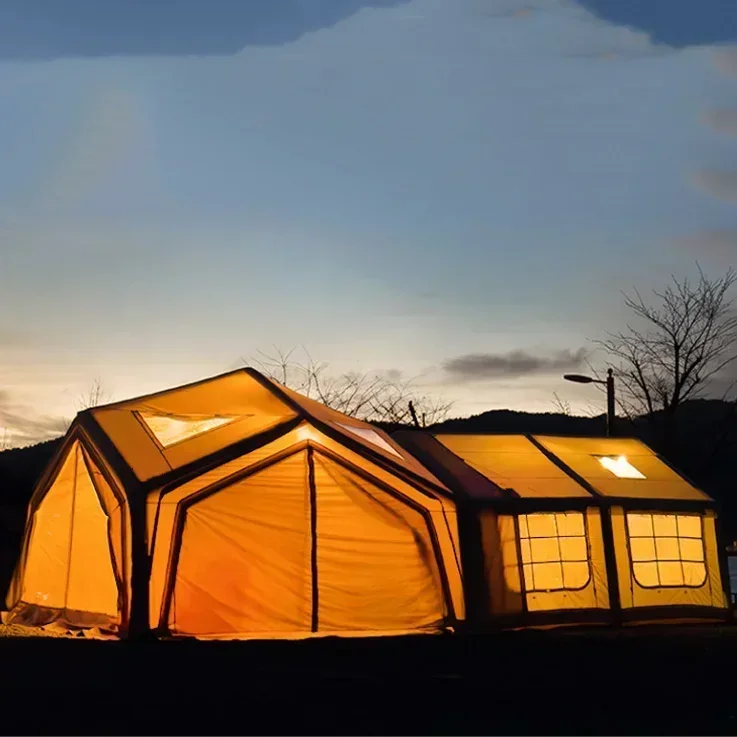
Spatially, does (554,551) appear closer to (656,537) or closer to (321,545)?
(656,537)

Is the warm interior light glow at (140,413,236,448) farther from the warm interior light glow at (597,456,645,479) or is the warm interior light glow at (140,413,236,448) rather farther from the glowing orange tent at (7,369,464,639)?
the warm interior light glow at (597,456,645,479)

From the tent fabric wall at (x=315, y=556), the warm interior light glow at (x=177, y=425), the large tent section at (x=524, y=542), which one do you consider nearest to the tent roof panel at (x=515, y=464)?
the large tent section at (x=524, y=542)

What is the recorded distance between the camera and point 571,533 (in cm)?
1384

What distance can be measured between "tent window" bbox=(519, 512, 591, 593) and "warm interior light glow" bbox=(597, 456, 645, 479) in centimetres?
167

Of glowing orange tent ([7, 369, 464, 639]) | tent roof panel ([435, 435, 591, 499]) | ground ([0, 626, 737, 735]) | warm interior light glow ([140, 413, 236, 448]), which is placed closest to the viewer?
ground ([0, 626, 737, 735])

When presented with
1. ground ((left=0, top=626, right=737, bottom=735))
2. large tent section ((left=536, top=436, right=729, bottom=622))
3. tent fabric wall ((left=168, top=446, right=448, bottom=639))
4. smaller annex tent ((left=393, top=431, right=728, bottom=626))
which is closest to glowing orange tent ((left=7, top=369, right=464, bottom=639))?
tent fabric wall ((left=168, top=446, right=448, bottom=639))

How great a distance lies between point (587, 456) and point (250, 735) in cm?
1095

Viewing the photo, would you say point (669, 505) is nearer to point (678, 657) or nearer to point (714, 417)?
point (678, 657)

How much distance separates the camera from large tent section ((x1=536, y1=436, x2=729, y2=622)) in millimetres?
14078

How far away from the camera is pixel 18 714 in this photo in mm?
6082

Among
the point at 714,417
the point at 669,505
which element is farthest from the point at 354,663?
the point at 714,417

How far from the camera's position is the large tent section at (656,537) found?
46.2ft

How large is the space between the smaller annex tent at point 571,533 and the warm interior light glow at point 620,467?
19 mm

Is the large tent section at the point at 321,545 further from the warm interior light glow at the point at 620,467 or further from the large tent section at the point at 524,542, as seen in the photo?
the warm interior light glow at the point at 620,467
